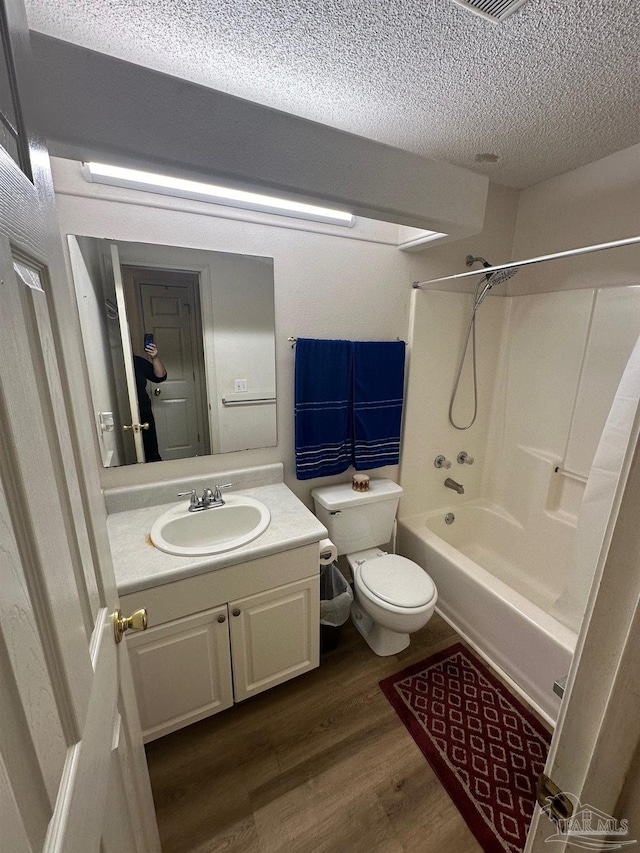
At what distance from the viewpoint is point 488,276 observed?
195cm

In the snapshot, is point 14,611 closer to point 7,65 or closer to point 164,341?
point 7,65

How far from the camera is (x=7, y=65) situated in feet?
1.34

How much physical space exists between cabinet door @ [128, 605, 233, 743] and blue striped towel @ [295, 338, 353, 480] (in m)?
0.80

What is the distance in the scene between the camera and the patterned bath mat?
1165mm

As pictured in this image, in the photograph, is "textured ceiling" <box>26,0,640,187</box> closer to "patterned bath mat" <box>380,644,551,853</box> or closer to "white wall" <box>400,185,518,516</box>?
"white wall" <box>400,185,518,516</box>

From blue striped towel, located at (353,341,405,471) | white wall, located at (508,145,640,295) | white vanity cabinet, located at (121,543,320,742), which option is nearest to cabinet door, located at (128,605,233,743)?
white vanity cabinet, located at (121,543,320,742)

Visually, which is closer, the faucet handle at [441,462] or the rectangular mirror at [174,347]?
the rectangular mirror at [174,347]

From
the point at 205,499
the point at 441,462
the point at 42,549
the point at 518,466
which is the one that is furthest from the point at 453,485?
the point at 42,549

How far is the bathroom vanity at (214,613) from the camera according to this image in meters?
1.18

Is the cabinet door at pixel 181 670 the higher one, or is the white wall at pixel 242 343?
the white wall at pixel 242 343

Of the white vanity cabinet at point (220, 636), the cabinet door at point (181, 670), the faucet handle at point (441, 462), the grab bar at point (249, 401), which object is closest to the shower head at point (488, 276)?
the faucet handle at point (441, 462)

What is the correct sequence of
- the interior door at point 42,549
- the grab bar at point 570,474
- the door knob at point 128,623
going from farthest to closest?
the grab bar at point 570,474 → the door knob at point 128,623 → the interior door at point 42,549

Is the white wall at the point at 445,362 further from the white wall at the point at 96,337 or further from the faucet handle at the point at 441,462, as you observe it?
the white wall at the point at 96,337

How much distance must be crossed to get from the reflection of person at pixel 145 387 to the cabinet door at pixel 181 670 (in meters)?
0.71
